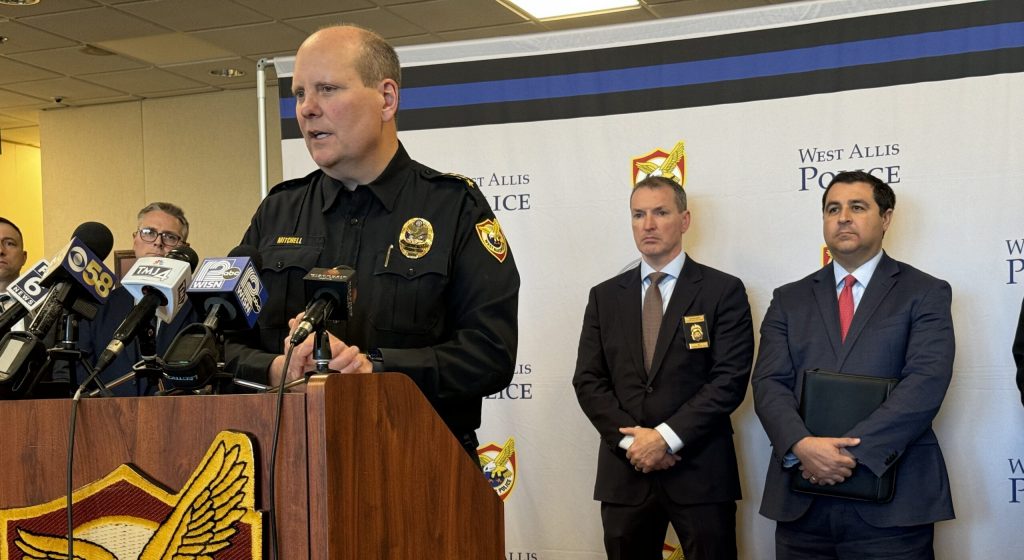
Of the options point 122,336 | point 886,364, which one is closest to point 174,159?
point 886,364

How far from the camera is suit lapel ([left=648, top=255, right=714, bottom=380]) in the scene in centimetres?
359

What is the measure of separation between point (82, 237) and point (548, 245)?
2511mm

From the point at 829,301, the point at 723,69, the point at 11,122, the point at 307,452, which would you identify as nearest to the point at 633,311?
the point at 829,301

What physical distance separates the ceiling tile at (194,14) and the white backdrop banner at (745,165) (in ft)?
8.42

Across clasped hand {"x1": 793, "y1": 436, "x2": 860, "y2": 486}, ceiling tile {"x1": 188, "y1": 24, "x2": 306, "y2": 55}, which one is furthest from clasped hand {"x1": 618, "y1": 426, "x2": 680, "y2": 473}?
ceiling tile {"x1": 188, "y1": 24, "x2": 306, "y2": 55}

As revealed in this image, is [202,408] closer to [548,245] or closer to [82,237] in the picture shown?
[82,237]

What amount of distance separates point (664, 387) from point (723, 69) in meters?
1.21

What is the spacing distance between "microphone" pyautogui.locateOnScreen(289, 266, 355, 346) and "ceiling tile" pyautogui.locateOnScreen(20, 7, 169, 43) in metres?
5.81

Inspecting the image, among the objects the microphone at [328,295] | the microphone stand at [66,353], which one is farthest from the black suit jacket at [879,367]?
the microphone stand at [66,353]

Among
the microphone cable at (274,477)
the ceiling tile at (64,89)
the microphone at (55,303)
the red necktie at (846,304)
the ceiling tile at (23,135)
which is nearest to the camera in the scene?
the microphone cable at (274,477)

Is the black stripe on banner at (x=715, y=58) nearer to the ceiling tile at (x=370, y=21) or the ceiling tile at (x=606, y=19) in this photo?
the ceiling tile at (x=370, y=21)

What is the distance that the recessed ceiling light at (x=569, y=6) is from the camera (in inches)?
257

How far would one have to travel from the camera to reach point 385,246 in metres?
2.00

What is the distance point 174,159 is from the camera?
896 cm
